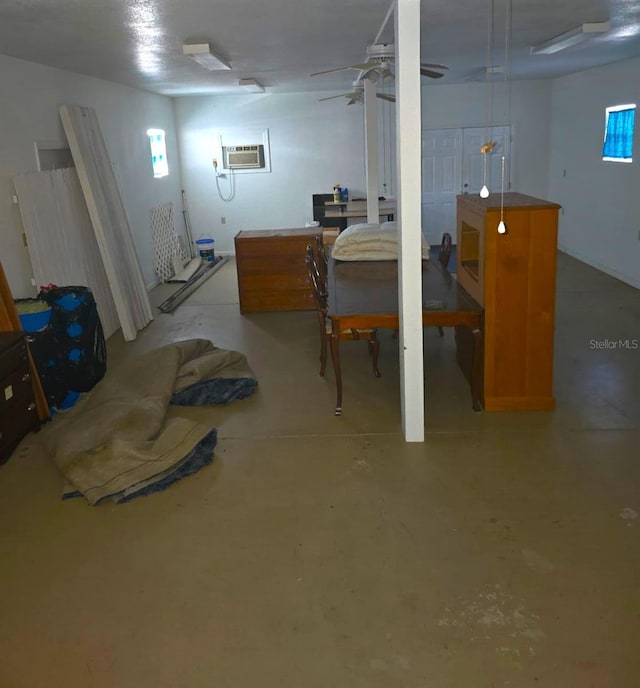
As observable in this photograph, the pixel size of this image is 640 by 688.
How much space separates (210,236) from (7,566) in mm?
8564

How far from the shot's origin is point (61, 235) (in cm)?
579

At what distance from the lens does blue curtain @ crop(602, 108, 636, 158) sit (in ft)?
24.2

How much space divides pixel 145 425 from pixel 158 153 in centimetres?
677

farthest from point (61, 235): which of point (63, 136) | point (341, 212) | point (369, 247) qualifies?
point (341, 212)

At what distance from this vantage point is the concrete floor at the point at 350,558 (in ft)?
7.80

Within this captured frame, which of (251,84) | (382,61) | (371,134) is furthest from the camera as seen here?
(251,84)

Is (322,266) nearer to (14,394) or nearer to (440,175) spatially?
(14,394)

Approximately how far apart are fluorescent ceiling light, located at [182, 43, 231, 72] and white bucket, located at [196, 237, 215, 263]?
4523 millimetres

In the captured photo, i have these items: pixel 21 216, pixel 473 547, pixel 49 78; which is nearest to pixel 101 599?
pixel 473 547

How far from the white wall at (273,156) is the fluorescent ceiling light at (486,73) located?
2.09m

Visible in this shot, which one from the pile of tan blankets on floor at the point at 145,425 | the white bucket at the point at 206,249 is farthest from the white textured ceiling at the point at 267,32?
the white bucket at the point at 206,249

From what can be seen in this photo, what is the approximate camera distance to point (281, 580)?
2836 mm

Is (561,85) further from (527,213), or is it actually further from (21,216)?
(21,216)

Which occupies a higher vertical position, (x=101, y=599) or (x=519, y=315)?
(x=519, y=315)
